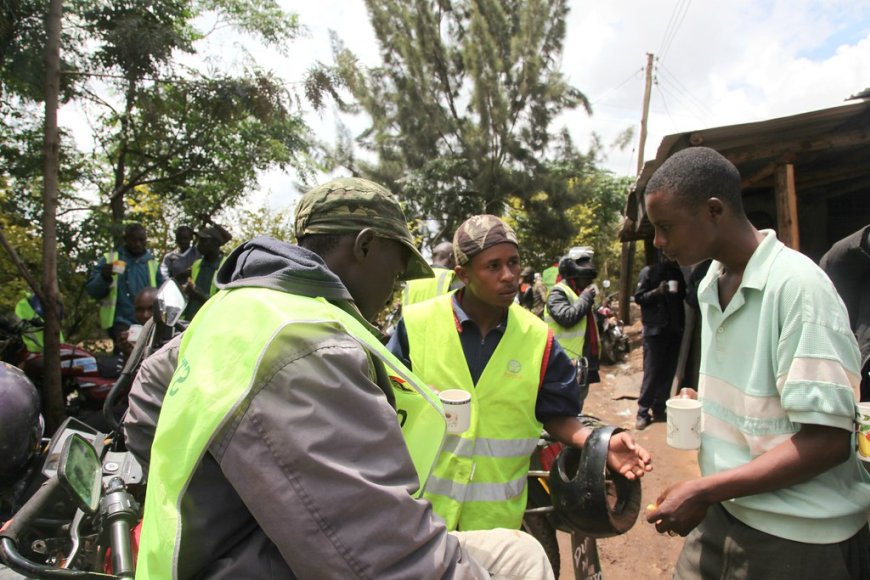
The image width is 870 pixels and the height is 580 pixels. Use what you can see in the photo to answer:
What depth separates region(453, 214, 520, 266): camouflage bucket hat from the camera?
2.45 m

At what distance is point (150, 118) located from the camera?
7.23 m

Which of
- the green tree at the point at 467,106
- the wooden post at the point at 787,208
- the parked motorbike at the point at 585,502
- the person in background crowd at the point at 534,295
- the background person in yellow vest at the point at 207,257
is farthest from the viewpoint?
the green tree at the point at 467,106

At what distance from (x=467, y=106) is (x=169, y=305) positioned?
1798 centimetres

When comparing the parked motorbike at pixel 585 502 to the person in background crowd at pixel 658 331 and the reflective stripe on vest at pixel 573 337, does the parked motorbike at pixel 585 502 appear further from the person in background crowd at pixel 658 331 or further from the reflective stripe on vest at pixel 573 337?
the person in background crowd at pixel 658 331

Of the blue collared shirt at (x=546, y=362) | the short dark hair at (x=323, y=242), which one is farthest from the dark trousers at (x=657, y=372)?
the short dark hair at (x=323, y=242)

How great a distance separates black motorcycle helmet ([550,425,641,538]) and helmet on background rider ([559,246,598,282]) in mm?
4068

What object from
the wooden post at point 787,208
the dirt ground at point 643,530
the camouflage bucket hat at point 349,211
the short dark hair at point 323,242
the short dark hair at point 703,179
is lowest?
the dirt ground at point 643,530

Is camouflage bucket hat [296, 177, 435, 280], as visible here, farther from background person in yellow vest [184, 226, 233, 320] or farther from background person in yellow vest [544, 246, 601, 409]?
background person in yellow vest [184, 226, 233, 320]

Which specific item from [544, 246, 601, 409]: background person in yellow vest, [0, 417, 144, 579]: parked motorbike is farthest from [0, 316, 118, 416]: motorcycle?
[544, 246, 601, 409]: background person in yellow vest

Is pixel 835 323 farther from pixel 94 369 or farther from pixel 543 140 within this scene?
pixel 543 140

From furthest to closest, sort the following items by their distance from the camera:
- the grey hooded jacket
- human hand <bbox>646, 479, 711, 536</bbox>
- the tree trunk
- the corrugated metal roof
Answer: the corrugated metal roof → the tree trunk → human hand <bbox>646, 479, 711, 536</bbox> → the grey hooded jacket

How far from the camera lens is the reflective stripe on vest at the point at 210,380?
3.10 feet

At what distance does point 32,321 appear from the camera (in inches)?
209

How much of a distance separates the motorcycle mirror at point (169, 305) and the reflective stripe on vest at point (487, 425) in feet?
5.48
